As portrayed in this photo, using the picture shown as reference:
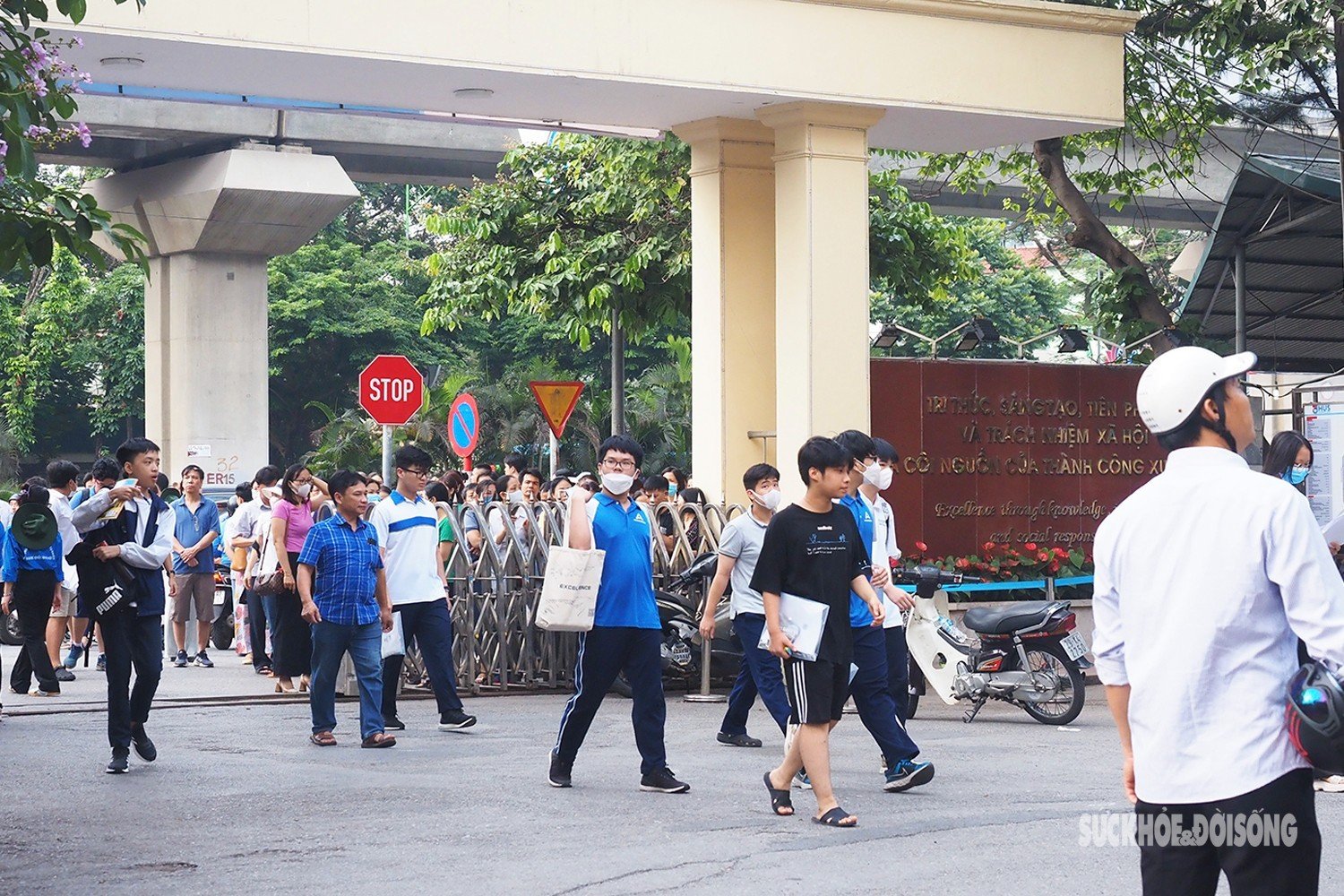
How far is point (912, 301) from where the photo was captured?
23375 mm

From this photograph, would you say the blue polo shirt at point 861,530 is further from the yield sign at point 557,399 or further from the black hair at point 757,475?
the yield sign at point 557,399

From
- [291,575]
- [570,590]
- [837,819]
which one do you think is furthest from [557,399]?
[837,819]

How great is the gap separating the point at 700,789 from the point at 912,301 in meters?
15.1

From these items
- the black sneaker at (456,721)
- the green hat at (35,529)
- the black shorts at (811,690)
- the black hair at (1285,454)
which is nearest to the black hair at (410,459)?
the black sneaker at (456,721)

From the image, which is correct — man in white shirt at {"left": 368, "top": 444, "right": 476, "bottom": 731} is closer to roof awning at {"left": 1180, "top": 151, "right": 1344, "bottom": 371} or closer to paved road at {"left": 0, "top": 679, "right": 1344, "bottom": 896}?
paved road at {"left": 0, "top": 679, "right": 1344, "bottom": 896}

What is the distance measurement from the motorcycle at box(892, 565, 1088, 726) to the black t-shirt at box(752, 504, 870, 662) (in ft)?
14.6

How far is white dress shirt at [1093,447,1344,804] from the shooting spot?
3631mm

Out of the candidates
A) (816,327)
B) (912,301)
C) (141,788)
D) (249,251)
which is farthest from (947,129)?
(249,251)

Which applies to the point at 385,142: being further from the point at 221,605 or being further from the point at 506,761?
the point at 506,761

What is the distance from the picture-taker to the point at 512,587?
14227mm

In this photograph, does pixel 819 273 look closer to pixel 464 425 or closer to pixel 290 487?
pixel 290 487

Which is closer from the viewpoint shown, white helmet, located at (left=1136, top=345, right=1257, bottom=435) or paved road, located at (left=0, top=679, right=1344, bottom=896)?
white helmet, located at (left=1136, top=345, right=1257, bottom=435)

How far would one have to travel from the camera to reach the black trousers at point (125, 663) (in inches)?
380

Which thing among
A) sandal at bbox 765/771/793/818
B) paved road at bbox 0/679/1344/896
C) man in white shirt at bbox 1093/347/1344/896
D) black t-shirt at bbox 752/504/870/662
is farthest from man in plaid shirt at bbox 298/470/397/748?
man in white shirt at bbox 1093/347/1344/896
